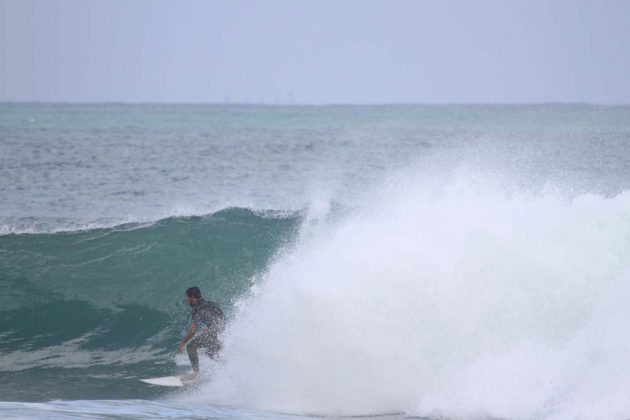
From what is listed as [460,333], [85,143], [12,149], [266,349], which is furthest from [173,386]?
[85,143]

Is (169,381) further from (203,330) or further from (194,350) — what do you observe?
(203,330)

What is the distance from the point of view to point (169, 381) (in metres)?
13.0

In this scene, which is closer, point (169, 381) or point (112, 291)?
point (169, 381)

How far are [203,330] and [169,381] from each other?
80 cm

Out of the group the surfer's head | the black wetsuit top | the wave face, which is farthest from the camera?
the wave face

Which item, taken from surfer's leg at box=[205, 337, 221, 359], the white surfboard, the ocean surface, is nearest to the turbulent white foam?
the ocean surface

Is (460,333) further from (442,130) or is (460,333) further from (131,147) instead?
(442,130)

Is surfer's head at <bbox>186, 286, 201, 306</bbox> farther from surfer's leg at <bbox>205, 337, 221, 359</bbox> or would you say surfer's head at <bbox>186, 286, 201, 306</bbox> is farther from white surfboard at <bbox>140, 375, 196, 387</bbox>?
white surfboard at <bbox>140, 375, 196, 387</bbox>

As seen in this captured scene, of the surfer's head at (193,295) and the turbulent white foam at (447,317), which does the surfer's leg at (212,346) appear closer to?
the turbulent white foam at (447,317)

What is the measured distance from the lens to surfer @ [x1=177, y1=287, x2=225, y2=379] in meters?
12.8

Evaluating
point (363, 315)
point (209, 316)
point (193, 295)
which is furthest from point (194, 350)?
point (363, 315)

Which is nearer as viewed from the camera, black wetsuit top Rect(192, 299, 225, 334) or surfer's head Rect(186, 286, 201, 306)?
black wetsuit top Rect(192, 299, 225, 334)

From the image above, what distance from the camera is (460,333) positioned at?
37.5 feet

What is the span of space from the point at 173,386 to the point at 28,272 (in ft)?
24.2
